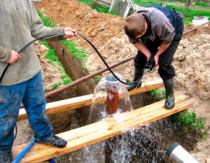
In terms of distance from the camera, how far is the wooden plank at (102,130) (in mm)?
3805

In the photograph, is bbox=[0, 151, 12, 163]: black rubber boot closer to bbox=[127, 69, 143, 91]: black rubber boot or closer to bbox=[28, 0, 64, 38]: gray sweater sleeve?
bbox=[28, 0, 64, 38]: gray sweater sleeve

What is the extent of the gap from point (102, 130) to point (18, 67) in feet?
5.16

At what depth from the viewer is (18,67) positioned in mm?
3121

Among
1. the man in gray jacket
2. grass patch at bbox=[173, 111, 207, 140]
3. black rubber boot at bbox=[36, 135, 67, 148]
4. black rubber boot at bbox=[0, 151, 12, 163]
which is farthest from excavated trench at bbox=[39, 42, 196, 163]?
the man in gray jacket

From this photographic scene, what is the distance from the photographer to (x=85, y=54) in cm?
728

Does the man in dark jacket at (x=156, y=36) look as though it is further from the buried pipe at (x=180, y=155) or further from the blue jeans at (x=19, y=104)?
the buried pipe at (x=180, y=155)

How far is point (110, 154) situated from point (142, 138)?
56cm

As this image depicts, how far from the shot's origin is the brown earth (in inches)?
206

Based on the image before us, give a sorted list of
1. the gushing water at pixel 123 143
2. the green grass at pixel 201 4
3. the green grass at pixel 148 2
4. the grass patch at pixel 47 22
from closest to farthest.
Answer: the gushing water at pixel 123 143, the grass patch at pixel 47 22, the green grass at pixel 148 2, the green grass at pixel 201 4

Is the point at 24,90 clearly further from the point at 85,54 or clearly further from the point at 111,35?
the point at 111,35

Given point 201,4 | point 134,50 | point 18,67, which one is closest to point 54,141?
point 18,67

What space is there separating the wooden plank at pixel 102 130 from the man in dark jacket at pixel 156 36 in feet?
0.67

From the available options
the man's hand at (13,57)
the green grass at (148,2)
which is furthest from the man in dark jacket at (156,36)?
the green grass at (148,2)

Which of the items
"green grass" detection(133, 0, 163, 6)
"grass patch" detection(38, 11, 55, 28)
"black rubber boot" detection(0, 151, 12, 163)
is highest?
"black rubber boot" detection(0, 151, 12, 163)
